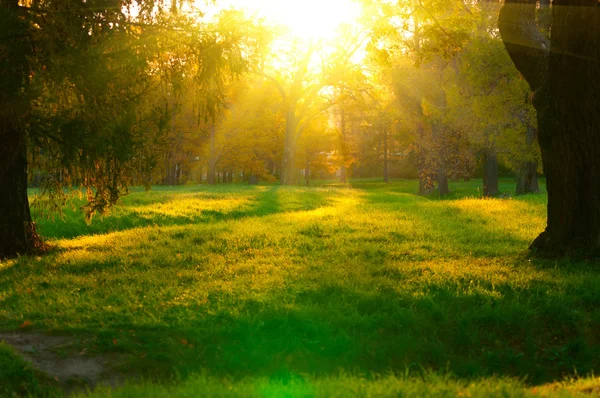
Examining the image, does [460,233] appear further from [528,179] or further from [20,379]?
[528,179]

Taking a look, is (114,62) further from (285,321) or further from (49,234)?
(49,234)

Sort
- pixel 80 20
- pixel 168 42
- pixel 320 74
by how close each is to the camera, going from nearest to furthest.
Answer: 1. pixel 80 20
2. pixel 168 42
3. pixel 320 74

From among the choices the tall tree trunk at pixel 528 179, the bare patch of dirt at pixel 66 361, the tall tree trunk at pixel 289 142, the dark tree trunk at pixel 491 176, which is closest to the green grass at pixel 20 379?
the bare patch of dirt at pixel 66 361

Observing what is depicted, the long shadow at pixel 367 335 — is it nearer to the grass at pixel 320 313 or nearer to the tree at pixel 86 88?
the grass at pixel 320 313

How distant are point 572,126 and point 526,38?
79.8 inches

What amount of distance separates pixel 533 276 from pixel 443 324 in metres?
2.52

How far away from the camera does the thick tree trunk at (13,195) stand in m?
11.1

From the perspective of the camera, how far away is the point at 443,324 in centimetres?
717

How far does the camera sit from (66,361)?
613cm

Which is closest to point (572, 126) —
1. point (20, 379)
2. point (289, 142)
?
point (20, 379)

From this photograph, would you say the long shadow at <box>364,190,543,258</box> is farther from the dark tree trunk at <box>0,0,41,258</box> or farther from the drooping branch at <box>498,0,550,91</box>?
the dark tree trunk at <box>0,0,41,258</box>

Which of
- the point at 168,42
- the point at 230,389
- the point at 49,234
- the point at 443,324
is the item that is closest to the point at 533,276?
the point at 443,324

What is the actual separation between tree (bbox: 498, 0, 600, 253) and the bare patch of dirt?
7899 millimetres

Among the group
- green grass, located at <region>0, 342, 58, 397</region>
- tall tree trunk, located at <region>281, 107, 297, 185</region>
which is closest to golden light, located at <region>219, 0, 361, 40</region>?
tall tree trunk, located at <region>281, 107, 297, 185</region>
